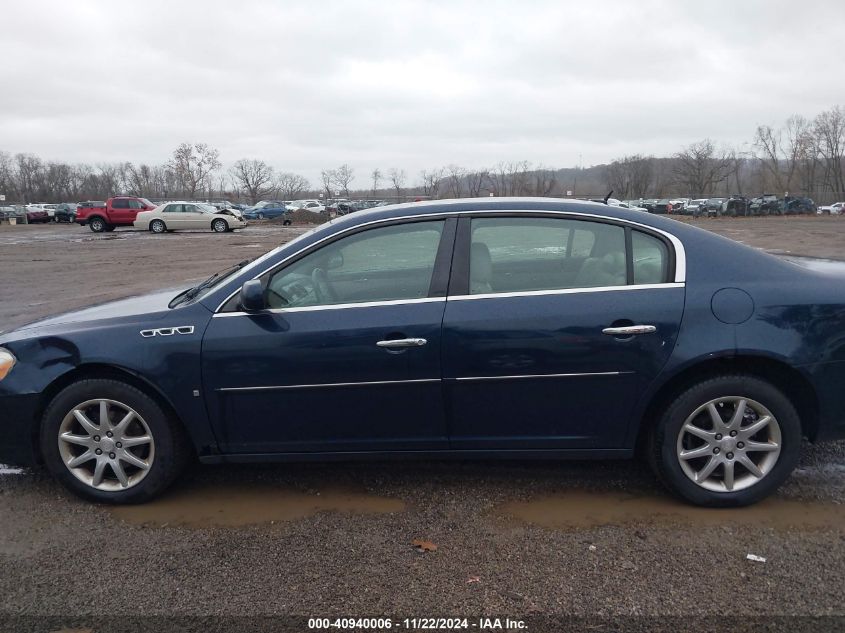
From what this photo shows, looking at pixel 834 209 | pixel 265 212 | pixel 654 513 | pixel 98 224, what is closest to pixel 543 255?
pixel 654 513

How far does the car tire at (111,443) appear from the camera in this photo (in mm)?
3295

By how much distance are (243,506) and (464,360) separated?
147 cm

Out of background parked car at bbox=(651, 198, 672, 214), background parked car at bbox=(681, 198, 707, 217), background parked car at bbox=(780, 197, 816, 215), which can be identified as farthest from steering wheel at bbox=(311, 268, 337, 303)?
background parked car at bbox=(651, 198, 672, 214)

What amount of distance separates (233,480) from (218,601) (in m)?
1.18

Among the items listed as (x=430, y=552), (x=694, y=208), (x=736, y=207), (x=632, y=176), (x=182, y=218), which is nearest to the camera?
(x=430, y=552)

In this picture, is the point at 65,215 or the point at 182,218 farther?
the point at 65,215

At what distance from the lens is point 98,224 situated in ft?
115

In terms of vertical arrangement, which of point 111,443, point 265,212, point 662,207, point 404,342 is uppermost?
point 265,212

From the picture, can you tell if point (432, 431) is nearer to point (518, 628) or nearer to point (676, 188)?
point (518, 628)

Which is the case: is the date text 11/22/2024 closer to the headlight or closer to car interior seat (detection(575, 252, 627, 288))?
car interior seat (detection(575, 252, 627, 288))

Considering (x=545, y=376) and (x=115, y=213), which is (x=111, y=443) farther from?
(x=115, y=213)

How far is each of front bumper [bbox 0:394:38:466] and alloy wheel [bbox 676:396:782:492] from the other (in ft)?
11.3

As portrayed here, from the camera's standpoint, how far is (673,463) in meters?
3.18

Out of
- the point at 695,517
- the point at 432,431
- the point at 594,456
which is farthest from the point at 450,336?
the point at 695,517
